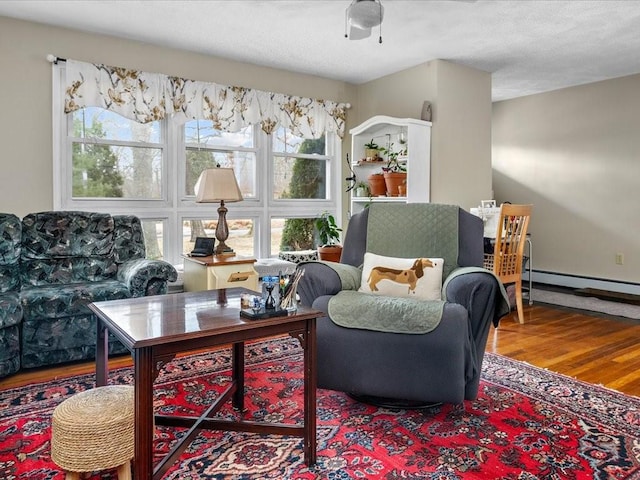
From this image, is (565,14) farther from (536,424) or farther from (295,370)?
(295,370)

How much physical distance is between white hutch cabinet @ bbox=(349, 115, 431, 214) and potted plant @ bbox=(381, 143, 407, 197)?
53 mm

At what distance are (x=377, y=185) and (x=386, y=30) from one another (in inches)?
59.9

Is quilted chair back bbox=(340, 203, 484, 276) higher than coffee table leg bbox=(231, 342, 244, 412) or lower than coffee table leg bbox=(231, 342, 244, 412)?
higher

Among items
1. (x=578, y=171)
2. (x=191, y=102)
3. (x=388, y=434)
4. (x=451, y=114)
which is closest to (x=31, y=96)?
(x=191, y=102)

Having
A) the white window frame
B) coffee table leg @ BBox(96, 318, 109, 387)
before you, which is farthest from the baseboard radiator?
coffee table leg @ BBox(96, 318, 109, 387)

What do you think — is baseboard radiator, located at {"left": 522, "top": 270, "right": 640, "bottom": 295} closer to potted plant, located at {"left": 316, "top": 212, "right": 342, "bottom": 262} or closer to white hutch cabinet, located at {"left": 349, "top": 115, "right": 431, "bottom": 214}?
white hutch cabinet, located at {"left": 349, "top": 115, "right": 431, "bottom": 214}

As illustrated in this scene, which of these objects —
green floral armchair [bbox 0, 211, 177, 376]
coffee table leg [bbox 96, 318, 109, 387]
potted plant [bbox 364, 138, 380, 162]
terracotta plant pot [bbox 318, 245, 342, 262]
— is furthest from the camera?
potted plant [bbox 364, 138, 380, 162]

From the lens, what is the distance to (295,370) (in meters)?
2.82

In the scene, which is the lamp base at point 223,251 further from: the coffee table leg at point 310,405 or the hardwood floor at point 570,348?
the coffee table leg at point 310,405

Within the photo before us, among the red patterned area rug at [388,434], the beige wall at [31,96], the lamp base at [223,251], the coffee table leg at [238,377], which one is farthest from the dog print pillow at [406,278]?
the beige wall at [31,96]

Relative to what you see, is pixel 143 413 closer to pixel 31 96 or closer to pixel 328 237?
pixel 31 96

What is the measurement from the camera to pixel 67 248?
336 cm

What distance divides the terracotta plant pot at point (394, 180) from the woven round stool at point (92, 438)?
341cm

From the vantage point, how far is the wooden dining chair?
3975mm
